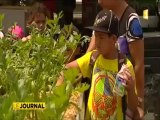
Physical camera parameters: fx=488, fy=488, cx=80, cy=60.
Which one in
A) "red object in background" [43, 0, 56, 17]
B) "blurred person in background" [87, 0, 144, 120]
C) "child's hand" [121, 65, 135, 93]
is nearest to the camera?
"child's hand" [121, 65, 135, 93]

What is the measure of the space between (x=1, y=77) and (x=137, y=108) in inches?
43.4

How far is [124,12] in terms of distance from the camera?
332 cm

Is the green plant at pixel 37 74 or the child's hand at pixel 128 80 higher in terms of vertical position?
the green plant at pixel 37 74

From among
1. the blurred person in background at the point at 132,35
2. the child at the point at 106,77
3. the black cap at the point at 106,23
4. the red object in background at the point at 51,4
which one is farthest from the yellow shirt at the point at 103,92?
the red object in background at the point at 51,4

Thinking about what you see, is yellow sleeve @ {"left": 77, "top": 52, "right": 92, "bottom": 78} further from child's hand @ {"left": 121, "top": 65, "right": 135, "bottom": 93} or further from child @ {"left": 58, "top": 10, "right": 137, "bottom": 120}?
child's hand @ {"left": 121, "top": 65, "right": 135, "bottom": 93}

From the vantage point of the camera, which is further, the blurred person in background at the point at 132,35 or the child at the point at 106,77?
the blurred person in background at the point at 132,35

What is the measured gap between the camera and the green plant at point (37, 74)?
1625mm

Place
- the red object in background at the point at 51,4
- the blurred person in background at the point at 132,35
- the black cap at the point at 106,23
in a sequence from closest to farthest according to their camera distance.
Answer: the black cap at the point at 106,23 < the blurred person in background at the point at 132,35 < the red object in background at the point at 51,4

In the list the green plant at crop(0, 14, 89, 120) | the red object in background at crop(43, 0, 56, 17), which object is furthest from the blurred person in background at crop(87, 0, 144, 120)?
the red object in background at crop(43, 0, 56, 17)

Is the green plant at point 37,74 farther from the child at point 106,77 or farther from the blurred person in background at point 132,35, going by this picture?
the blurred person in background at point 132,35

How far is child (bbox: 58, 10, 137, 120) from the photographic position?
9.12 ft

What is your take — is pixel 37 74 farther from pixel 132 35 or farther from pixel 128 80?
pixel 132 35

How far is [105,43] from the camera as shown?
2789 mm

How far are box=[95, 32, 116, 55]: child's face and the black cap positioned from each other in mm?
30
